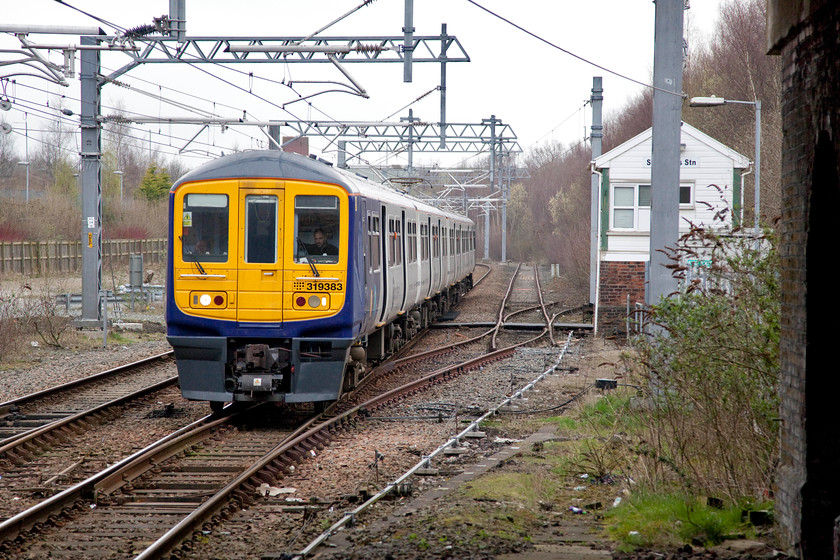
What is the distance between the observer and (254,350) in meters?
10.1

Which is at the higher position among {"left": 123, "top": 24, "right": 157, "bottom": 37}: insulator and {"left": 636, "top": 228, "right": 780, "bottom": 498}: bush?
{"left": 123, "top": 24, "right": 157, "bottom": 37}: insulator

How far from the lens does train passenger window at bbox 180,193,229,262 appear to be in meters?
10.3

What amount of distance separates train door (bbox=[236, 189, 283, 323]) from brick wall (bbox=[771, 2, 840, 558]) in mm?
6111

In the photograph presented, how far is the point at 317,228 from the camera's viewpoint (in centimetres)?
1041

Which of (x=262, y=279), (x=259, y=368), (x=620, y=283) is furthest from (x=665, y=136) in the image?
(x=620, y=283)

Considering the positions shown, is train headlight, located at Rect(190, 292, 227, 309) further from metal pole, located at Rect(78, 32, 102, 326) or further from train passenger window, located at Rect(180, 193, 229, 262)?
metal pole, located at Rect(78, 32, 102, 326)

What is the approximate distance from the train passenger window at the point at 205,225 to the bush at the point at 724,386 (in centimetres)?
492

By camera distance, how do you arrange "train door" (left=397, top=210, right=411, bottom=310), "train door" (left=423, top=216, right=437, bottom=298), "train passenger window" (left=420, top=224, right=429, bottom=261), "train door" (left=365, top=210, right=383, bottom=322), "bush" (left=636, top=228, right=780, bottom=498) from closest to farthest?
"bush" (left=636, top=228, right=780, bottom=498)
"train door" (left=365, top=210, right=383, bottom=322)
"train door" (left=397, top=210, right=411, bottom=310)
"train passenger window" (left=420, top=224, right=429, bottom=261)
"train door" (left=423, top=216, right=437, bottom=298)

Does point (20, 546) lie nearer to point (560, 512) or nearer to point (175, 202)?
point (560, 512)

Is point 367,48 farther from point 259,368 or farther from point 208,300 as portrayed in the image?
point 259,368

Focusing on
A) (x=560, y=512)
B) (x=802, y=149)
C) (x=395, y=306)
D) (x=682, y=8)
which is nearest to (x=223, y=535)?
(x=560, y=512)

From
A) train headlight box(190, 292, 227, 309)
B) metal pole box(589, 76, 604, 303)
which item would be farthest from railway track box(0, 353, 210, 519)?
metal pole box(589, 76, 604, 303)

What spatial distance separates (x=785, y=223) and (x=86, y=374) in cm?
1152

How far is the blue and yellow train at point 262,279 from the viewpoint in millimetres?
10148
